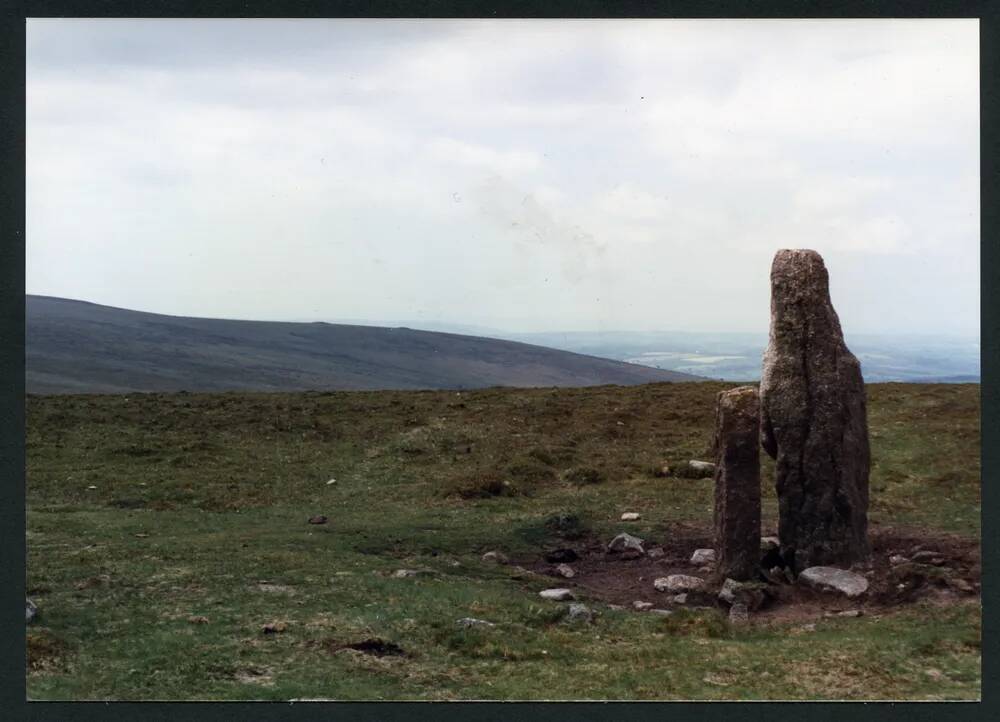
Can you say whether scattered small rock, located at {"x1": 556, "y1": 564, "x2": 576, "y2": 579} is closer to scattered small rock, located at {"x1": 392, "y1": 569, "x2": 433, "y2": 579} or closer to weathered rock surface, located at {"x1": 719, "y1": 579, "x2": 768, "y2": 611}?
scattered small rock, located at {"x1": 392, "y1": 569, "x2": 433, "y2": 579}

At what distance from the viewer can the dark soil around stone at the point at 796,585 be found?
1803 cm

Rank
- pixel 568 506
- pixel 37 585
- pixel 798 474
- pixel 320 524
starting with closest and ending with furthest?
pixel 37 585
pixel 798 474
pixel 320 524
pixel 568 506

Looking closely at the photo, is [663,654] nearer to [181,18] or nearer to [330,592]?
[330,592]

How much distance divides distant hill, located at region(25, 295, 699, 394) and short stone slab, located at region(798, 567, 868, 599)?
3989 inches

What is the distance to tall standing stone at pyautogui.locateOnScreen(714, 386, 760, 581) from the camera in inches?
772

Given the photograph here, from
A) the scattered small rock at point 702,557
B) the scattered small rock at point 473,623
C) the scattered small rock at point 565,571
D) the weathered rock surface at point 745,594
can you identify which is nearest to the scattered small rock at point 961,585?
the weathered rock surface at point 745,594

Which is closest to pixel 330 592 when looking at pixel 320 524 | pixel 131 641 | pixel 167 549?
pixel 131 641

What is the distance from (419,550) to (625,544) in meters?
4.86

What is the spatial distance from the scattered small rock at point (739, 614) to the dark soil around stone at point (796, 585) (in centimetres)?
18

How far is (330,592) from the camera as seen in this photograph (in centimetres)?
1862

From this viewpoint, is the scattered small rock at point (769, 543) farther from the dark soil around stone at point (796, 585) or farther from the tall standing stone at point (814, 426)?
the dark soil around stone at point (796, 585)

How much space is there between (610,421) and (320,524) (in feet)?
57.4

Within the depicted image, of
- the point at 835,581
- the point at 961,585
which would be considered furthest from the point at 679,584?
the point at 961,585

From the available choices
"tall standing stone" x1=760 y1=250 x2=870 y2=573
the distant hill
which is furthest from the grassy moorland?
the distant hill
